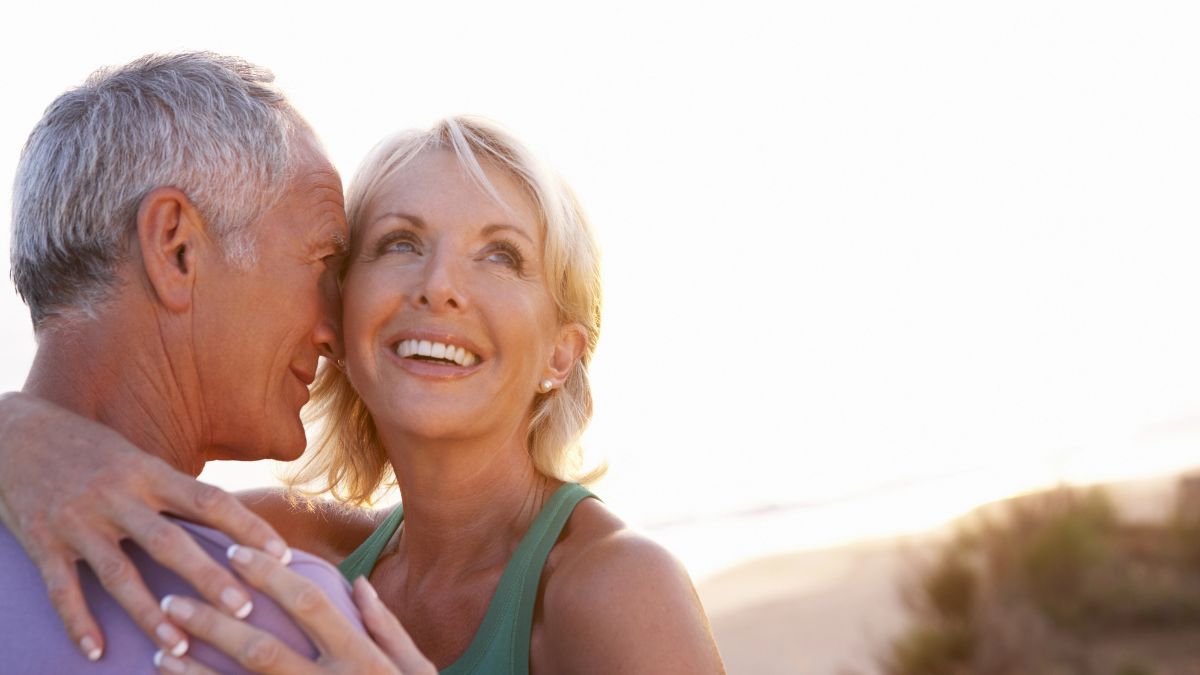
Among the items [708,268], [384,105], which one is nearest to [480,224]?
[384,105]

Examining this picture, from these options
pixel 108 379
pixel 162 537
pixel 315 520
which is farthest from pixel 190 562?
pixel 315 520

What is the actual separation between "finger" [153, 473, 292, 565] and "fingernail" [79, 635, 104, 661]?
8.0 inches

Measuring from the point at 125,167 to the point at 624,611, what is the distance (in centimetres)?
124

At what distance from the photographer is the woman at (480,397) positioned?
2.86 m

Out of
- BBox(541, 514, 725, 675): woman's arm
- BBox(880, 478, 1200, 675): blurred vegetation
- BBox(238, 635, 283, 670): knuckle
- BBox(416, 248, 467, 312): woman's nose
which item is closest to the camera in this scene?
BBox(238, 635, 283, 670): knuckle

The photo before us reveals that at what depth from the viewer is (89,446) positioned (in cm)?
205

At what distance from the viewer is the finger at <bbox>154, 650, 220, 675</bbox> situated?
1780 millimetres

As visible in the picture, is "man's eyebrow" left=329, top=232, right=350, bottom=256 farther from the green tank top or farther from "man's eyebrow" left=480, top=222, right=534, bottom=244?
the green tank top

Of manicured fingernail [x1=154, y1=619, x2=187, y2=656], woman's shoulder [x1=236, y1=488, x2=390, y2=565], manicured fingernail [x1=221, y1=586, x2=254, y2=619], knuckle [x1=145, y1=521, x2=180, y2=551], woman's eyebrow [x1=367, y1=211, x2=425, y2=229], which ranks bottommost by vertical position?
woman's shoulder [x1=236, y1=488, x2=390, y2=565]

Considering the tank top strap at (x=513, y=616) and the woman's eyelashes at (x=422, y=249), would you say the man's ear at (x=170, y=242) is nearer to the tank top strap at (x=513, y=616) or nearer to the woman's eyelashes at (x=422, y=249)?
the woman's eyelashes at (x=422, y=249)

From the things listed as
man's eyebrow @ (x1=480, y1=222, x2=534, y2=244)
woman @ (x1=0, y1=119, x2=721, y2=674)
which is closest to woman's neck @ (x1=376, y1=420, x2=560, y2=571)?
woman @ (x1=0, y1=119, x2=721, y2=674)

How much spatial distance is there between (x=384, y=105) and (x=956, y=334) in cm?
909

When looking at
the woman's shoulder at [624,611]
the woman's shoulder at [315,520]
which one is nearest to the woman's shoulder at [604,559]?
the woman's shoulder at [624,611]

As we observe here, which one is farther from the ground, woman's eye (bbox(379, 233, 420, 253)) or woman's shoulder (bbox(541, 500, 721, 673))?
woman's eye (bbox(379, 233, 420, 253))
